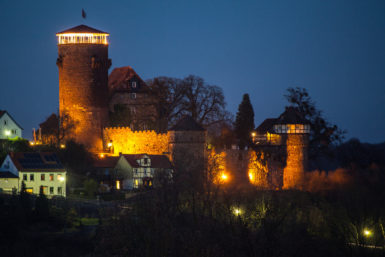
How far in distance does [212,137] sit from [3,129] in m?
15.1

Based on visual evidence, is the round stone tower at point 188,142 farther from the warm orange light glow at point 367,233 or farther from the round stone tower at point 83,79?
the warm orange light glow at point 367,233

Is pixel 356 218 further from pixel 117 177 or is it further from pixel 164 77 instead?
pixel 164 77

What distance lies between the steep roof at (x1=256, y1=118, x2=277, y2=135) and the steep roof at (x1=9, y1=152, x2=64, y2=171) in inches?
551

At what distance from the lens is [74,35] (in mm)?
70375

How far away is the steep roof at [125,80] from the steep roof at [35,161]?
41.7 ft

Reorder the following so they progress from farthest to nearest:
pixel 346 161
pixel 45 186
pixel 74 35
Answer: pixel 346 161, pixel 74 35, pixel 45 186

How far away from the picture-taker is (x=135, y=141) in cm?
7019

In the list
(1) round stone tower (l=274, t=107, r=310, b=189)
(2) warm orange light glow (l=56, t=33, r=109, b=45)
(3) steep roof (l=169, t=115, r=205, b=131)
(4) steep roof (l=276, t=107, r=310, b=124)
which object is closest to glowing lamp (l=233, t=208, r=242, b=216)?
(1) round stone tower (l=274, t=107, r=310, b=189)

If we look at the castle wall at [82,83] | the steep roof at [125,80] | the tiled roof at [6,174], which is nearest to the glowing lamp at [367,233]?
the castle wall at [82,83]

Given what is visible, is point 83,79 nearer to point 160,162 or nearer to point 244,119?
point 160,162

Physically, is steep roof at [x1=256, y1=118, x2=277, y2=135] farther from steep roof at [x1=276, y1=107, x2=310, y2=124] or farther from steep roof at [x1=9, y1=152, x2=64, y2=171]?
steep roof at [x1=9, y1=152, x2=64, y2=171]

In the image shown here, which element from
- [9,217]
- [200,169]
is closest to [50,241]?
[9,217]

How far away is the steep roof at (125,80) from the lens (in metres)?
77.1

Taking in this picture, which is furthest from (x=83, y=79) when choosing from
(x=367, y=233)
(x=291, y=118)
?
(x=367, y=233)
